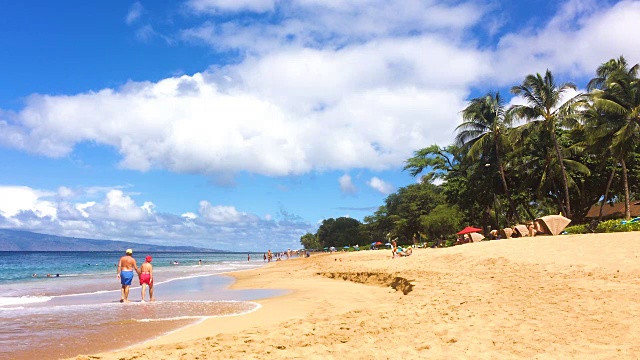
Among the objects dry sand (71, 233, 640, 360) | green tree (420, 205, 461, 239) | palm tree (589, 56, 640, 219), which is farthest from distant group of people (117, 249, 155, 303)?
green tree (420, 205, 461, 239)

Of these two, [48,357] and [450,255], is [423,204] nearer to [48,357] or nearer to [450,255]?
[450,255]

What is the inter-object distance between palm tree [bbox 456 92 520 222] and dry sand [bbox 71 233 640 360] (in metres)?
22.2

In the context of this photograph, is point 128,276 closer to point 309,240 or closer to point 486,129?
point 486,129

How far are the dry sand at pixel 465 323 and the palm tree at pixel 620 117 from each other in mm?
14903

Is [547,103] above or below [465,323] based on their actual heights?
above

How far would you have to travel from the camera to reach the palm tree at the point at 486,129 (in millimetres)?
34125

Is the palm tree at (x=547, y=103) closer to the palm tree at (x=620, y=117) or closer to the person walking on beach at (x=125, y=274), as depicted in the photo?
the palm tree at (x=620, y=117)

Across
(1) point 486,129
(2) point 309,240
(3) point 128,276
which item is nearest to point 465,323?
(3) point 128,276

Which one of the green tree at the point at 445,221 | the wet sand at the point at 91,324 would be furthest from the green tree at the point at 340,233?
the wet sand at the point at 91,324

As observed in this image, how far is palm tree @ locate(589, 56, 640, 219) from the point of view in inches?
977

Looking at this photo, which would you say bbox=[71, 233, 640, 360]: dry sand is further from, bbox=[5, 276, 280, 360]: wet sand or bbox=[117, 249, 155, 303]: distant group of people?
bbox=[117, 249, 155, 303]: distant group of people

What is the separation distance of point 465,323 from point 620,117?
25781 mm

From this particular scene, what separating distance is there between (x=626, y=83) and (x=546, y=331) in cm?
2698

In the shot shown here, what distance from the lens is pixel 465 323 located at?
22.0 feet
